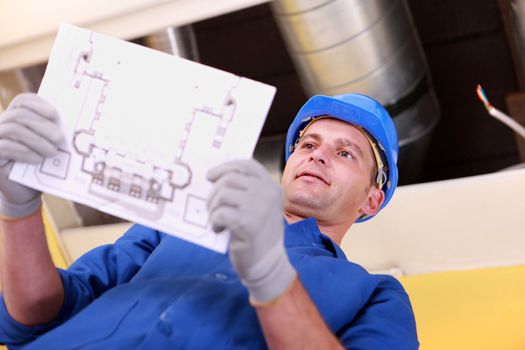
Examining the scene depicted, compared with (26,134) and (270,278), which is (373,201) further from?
(26,134)

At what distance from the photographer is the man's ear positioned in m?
1.75

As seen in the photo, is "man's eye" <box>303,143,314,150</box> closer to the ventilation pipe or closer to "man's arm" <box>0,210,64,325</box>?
"man's arm" <box>0,210,64,325</box>

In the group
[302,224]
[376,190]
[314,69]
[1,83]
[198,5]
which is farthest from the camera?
[1,83]

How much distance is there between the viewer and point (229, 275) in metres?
1.27

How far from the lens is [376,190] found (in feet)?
5.77

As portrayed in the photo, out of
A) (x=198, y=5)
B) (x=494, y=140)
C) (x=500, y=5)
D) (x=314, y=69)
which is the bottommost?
(x=494, y=140)

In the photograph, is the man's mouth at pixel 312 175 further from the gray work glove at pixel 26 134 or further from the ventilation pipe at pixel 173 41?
the ventilation pipe at pixel 173 41

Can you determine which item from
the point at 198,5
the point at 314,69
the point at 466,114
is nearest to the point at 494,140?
the point at 466,114

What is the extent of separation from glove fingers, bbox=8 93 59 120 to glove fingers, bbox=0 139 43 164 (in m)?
0.06

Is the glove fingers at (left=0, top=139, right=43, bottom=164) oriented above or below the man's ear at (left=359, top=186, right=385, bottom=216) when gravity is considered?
above

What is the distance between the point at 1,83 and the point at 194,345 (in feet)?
5.34

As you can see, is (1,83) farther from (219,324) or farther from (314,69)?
(219,324)

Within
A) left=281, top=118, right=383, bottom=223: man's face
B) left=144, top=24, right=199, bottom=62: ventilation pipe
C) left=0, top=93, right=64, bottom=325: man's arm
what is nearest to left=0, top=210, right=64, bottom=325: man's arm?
left=0, top=93, right=64, bottom=325: man's arm

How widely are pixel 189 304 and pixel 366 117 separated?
72 centimetres
